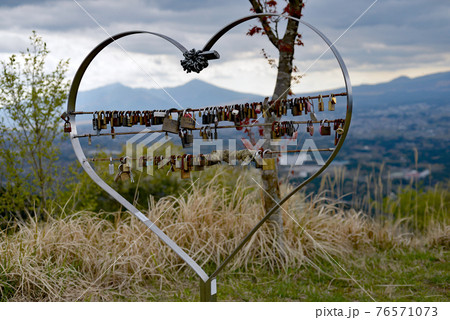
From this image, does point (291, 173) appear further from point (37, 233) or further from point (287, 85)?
point (37, 233)

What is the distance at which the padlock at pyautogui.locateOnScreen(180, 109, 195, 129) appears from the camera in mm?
2777

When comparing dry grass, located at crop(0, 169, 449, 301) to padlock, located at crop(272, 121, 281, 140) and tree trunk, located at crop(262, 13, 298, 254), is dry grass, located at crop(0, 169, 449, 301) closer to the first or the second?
tree trunk, located at crop(262, 13, 298, 254)

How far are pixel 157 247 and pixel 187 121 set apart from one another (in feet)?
6.51

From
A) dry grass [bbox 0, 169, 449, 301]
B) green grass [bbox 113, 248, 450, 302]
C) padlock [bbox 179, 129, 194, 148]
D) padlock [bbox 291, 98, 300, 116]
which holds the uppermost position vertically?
padlock [bbox 291, 98, 300, 116]

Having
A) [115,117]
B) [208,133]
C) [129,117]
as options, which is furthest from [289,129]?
[115,117]

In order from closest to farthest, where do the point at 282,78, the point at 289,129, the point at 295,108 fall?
the point at 289,129 → the point at 295,108 → the point at 282,78

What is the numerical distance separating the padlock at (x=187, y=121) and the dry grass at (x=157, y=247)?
174 centimetres

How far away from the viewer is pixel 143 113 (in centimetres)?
301

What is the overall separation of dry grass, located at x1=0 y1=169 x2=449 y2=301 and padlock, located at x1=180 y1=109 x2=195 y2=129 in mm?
1739

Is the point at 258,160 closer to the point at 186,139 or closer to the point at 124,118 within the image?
the point at 186,139

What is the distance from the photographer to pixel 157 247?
173 inches

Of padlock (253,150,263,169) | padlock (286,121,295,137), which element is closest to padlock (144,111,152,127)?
padlock (253,150,263,169)

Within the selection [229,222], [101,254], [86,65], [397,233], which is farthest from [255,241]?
[86,65]

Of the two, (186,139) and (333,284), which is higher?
(186,139)
